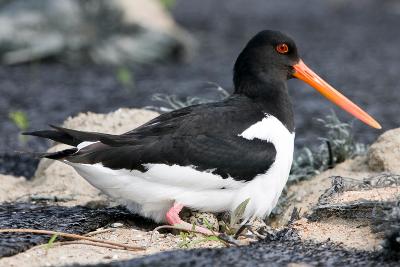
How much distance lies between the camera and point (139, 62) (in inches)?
484

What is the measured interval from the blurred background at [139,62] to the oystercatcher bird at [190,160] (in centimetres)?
298

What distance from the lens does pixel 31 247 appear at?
455 cm

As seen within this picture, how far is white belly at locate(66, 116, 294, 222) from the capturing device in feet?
16.0

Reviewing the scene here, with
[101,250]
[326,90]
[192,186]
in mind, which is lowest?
[101,250]

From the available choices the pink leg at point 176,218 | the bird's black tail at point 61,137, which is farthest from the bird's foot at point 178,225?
the bird's black tail at point 61,137

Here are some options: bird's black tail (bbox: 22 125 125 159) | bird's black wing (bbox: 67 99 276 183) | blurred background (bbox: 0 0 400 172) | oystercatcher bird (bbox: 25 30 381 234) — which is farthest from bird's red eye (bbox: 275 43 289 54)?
blurred background (bbox: 0 0 400 172)

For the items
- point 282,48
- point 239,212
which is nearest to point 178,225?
point 239,212

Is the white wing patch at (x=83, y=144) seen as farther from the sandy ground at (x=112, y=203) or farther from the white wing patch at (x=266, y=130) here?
the white wing patch at (x=266, y=130)

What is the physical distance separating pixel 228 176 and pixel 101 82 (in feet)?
20.9

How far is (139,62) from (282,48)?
6.64 meters

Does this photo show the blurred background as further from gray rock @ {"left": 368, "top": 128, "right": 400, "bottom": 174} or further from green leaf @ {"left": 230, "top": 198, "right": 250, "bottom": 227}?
green leaf @ {"left": 230, "top": 198, "right": 250, "bottom": 227}

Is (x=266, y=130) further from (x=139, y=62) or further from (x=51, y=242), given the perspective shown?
(x=139, y=62)

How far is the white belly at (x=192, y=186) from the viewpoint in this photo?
16.0 feet

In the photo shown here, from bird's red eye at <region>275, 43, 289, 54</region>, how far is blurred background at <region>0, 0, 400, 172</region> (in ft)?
7.72
